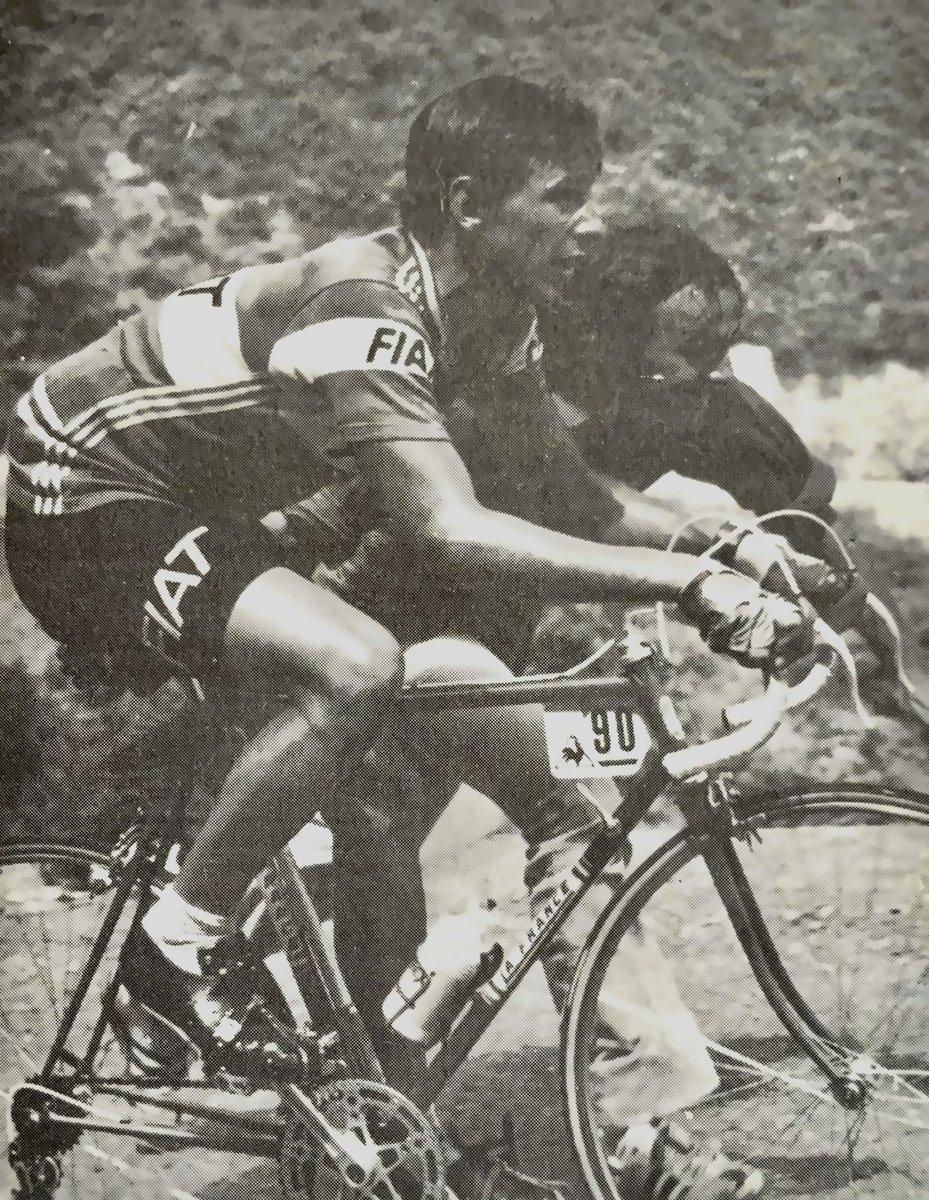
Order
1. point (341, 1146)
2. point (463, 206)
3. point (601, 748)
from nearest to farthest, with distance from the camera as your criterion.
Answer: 1. point (341, 1146)
2. point (601, 748)
3. point (463, 206)

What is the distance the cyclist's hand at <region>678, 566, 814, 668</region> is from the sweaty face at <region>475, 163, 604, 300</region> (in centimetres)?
70

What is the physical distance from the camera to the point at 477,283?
2.54 meters

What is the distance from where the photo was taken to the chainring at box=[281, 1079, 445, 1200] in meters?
2.35

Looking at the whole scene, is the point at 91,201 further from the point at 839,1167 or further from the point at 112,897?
the point at 839,1167

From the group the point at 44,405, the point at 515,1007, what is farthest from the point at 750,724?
the point at 44,405

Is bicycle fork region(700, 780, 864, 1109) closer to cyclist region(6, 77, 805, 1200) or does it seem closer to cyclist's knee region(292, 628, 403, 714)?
cyclist region(6, 77, 805, 1200)

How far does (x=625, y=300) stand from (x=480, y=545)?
0.61 meters

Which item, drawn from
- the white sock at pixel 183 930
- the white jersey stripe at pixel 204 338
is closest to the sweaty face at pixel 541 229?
the white jersey stripe at pixel 204 338

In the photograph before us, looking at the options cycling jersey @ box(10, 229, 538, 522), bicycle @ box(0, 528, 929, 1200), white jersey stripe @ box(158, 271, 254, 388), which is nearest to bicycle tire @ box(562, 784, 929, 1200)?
bicycle @ box(0, 528, 929, 1200)

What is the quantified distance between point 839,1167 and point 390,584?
1.45m

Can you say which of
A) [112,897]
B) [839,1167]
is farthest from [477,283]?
[839,1167]

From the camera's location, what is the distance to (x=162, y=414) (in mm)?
2506

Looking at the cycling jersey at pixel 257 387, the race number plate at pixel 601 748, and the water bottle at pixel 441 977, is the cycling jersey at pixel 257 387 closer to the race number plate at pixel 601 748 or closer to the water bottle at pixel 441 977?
the race number plate at pixel 601 748

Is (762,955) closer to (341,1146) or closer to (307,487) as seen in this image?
(341,1146)
